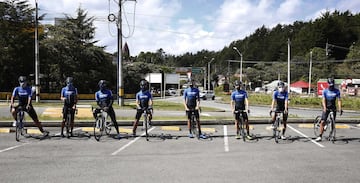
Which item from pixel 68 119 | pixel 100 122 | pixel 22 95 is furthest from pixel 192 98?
pixel 22 95

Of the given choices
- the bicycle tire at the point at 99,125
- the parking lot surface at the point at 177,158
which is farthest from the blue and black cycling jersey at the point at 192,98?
the bicycle tire at the point at 99,125

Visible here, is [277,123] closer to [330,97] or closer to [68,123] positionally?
[330,97]

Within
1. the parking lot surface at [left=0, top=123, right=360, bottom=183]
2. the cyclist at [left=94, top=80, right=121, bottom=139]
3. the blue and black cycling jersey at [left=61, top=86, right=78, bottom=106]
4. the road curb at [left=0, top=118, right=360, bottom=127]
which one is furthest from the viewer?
the road curb at [left=0, top=118, right=360, bottom=127]

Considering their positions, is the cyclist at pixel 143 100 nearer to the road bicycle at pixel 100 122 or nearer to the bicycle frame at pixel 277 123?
the road bicycle at pixel 100 122

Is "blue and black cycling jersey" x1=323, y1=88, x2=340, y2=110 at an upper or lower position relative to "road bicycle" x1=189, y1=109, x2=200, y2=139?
upper

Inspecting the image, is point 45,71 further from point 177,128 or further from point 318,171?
point 318,171

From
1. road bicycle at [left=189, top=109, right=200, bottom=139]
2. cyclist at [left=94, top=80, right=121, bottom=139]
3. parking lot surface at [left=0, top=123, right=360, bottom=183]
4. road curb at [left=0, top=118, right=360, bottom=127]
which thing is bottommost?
parking lot surface at [left=0, top=123, right=360, bottom=183]

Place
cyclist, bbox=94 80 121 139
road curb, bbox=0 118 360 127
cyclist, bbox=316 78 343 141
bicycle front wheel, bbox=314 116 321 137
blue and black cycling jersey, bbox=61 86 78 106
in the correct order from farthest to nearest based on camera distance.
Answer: road curb, bbox=0 118 360 127 < bicycle front wheel, bbox=314 116 321 137 < blue and black cycling jersey, bbox=61 86 78 106 < cyclist, bbox=94 80 121 139 < cyclist, bbox=316 78 343 141

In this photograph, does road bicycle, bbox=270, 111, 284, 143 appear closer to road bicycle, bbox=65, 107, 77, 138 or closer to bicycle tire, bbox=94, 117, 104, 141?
bicycle tire, bbox=94, 117, 104, 141

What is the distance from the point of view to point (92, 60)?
59.3m

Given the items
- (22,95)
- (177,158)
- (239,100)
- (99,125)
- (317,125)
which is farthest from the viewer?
(317,125)

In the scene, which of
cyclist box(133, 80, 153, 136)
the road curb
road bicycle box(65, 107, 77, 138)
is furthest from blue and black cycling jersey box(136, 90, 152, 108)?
the road curb

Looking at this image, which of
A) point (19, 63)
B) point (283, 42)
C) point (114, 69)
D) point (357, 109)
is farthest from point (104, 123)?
point (283, 42)

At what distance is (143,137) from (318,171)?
618 cm
